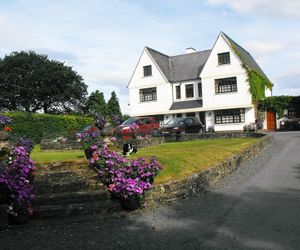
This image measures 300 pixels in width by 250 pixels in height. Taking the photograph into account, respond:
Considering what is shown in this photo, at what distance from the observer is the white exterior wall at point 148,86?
43.7 metres

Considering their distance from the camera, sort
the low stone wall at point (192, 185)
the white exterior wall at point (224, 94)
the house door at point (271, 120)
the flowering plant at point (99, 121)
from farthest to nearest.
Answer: the house door at point (271, 120)
the white exterior wall at point (224, 94)
the flowering plant at point (99, 121)
the low stone wall at point (192, 185)

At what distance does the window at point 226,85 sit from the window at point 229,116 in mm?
2161

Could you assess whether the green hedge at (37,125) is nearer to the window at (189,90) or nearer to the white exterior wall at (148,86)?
the white exterior wall at (148,86)

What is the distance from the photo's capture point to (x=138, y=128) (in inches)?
915

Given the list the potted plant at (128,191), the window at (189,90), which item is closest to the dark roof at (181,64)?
the window at (189,90)

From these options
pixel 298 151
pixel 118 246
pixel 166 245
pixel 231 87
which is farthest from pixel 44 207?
pixel 231 87

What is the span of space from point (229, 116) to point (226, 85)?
11.0 feet

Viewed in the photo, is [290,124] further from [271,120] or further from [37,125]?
[37,125]

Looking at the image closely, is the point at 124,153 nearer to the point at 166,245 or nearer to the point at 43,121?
the point at 166,245

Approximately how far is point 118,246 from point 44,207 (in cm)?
278

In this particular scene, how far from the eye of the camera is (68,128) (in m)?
35.0

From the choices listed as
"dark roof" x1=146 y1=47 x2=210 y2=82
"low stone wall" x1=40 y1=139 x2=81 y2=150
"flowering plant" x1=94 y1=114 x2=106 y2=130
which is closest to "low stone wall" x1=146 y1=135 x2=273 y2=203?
"flowering plant" x1=94 y1=114 x2=106 y2=130

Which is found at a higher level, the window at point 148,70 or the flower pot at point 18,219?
the window at point 148,70

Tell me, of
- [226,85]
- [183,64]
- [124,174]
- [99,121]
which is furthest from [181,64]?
[124,174]
